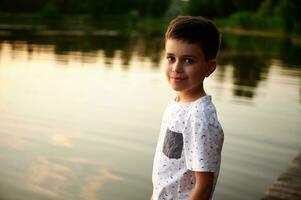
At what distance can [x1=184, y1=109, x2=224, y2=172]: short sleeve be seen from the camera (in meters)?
2.10

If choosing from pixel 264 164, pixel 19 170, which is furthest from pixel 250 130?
pixel 19 170

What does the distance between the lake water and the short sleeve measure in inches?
145

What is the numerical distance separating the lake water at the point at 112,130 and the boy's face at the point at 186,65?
12.1ft

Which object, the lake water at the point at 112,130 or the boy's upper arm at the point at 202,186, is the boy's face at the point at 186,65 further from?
the lake water at the point at 112,130

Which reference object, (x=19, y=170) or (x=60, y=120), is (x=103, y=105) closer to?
(x=60, y=120)

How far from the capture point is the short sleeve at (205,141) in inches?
82.6

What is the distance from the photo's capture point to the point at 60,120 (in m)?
9.76

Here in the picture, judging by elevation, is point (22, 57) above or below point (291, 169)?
below

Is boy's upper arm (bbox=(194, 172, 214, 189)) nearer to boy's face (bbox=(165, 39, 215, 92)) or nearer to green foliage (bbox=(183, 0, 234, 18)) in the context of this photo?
boy's face (bbox=(165, 39, 215, 92))

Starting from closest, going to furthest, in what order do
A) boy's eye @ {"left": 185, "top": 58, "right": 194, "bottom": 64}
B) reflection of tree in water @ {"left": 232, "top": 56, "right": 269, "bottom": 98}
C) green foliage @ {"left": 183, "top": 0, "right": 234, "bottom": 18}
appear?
boy's eye @ {"left": 185, "top": 58, "right": 194, "bottom": 64}, reflection of tree in water @ {"left": 232, "top": 56, "right": 269, "bottom": 98}, green foliage @ {"left": 183, "top": 0, "right": 234, "bottom": 18}

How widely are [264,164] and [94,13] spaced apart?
115818 millimetres

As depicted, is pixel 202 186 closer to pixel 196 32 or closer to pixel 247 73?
pixel 196 32

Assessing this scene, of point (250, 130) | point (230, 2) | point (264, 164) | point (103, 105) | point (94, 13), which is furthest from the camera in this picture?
point (94, 13)

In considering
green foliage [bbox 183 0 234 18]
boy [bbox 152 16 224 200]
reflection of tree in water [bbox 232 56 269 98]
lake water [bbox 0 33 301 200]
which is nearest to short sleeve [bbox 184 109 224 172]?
boy [bbox 152 16 224 200]
